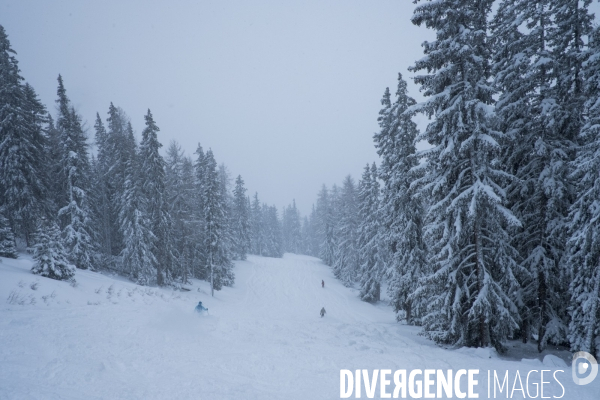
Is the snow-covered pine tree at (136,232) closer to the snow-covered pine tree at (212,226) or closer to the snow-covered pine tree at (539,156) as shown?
the snow-covered pine tree at (212,226)

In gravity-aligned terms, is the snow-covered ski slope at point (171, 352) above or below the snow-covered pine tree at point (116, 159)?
below

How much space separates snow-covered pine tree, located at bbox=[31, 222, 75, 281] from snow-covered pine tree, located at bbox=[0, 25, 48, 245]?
7789mm

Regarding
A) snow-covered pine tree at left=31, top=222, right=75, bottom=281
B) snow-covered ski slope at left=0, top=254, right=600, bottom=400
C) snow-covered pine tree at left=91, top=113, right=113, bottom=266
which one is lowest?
snow-covered ski slope at left=0, top=254, right=600, bottom=400

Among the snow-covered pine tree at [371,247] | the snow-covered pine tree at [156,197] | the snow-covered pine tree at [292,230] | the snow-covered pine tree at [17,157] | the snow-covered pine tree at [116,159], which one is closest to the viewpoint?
the snow-covered pine tree at [17,157]

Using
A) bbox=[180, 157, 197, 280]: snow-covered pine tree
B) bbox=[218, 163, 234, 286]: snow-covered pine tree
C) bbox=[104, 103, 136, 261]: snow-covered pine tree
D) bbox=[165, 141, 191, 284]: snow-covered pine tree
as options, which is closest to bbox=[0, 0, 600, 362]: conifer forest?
bbox=[104, 103, 136, 261]: snow-covered pine tree

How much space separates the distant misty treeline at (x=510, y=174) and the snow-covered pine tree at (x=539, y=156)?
0.06 meters

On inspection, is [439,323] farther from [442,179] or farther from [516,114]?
[516,114]

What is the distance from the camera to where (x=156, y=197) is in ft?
90.9

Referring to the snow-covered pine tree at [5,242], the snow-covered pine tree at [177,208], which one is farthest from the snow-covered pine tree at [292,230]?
the snow-covered pine tree at [5,242]

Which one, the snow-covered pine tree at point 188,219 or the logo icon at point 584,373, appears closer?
the logo icon at point 584,373

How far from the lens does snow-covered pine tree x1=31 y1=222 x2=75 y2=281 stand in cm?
1680

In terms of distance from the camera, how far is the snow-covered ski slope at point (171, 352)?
706 centimetres

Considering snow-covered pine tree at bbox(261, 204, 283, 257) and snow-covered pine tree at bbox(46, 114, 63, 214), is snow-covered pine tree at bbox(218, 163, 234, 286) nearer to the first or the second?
snow-covered pine tree at bbox(46, 114, 63, 214)

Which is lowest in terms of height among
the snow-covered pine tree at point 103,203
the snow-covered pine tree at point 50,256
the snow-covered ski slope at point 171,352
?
the snow-covered ski slope at point 171,352
